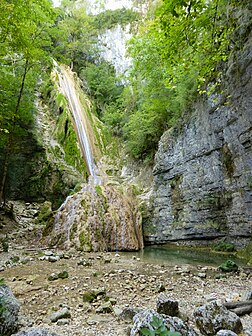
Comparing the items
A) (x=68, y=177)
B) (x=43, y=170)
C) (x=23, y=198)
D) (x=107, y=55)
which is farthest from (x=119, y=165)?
(x=107, y=55)

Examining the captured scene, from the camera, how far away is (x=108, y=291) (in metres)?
2.84

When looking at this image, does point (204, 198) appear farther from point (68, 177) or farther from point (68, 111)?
point (68, 111)

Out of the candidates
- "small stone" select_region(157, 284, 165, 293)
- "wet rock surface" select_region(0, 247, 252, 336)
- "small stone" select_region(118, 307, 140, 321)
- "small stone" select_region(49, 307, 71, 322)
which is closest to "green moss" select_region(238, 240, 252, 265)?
"wet rock surface" select_region(0, 247, 252, 336)

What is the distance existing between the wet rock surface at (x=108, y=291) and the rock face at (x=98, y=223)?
2.06 metres

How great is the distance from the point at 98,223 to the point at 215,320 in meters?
5.55

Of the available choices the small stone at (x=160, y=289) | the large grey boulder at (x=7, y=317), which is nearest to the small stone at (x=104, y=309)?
the large grey boulder at (x=7, y=317)

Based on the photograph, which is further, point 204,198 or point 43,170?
point 43,170

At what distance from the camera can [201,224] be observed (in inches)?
257

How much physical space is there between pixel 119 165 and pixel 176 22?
9.17 m

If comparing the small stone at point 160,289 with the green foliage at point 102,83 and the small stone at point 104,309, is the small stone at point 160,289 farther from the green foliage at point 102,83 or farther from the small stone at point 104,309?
the green foliage at point 102,83

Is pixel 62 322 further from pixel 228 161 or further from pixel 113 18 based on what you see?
pixel 113 18

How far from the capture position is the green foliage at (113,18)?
19.0m

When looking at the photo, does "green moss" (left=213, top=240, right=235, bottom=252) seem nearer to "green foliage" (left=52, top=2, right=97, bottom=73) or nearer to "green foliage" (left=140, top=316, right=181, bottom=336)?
"green foliage" (left=140, top=316, right=181, bottom=336)

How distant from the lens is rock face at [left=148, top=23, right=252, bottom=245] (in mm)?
5270
